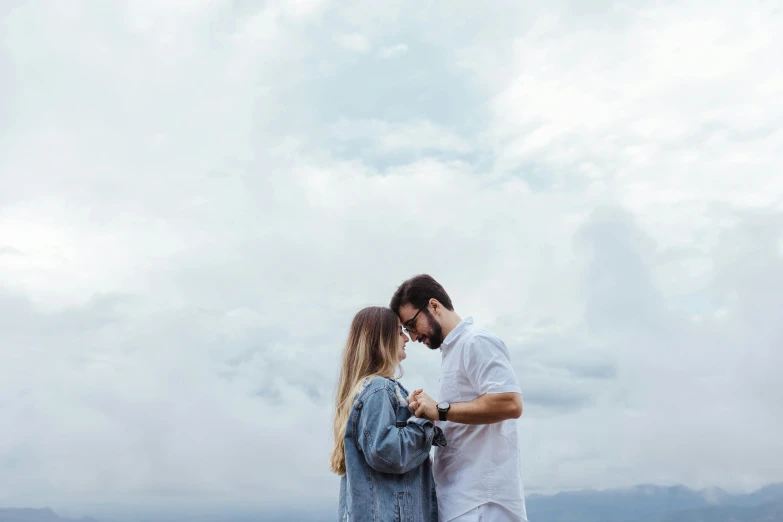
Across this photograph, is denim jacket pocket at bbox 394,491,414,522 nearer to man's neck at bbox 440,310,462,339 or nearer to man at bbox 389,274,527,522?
man at bbox 389,274,527,522

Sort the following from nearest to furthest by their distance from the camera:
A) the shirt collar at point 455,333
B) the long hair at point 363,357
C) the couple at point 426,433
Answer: the couple at point 426,433, the long hair at point 363,357, the shirt collar at point 455,333

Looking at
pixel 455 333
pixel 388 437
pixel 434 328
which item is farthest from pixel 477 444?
pixel 434 328

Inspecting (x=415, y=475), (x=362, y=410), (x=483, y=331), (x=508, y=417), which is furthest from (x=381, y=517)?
(x=483, y=331)

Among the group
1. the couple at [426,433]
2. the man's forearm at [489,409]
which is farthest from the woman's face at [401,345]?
the man's forearm at [489,409]

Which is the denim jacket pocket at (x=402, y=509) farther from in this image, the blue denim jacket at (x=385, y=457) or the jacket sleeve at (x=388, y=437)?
the jacket sleeve at (x=388, y=437)

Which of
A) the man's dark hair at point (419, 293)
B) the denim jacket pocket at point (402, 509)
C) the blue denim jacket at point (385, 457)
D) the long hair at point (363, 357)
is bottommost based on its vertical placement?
the denim jacket pocket at point (402, 509)

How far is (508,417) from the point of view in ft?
23.7

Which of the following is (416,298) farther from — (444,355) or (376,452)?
(376,452)

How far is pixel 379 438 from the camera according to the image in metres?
7.09

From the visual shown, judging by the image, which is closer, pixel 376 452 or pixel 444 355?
pixel 376 452

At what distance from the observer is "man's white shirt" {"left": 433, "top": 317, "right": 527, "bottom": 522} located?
7211 millimetres

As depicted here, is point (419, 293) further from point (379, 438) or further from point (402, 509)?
point (402, 509)

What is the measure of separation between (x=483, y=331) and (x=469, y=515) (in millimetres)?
1767

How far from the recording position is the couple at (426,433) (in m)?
7.17
